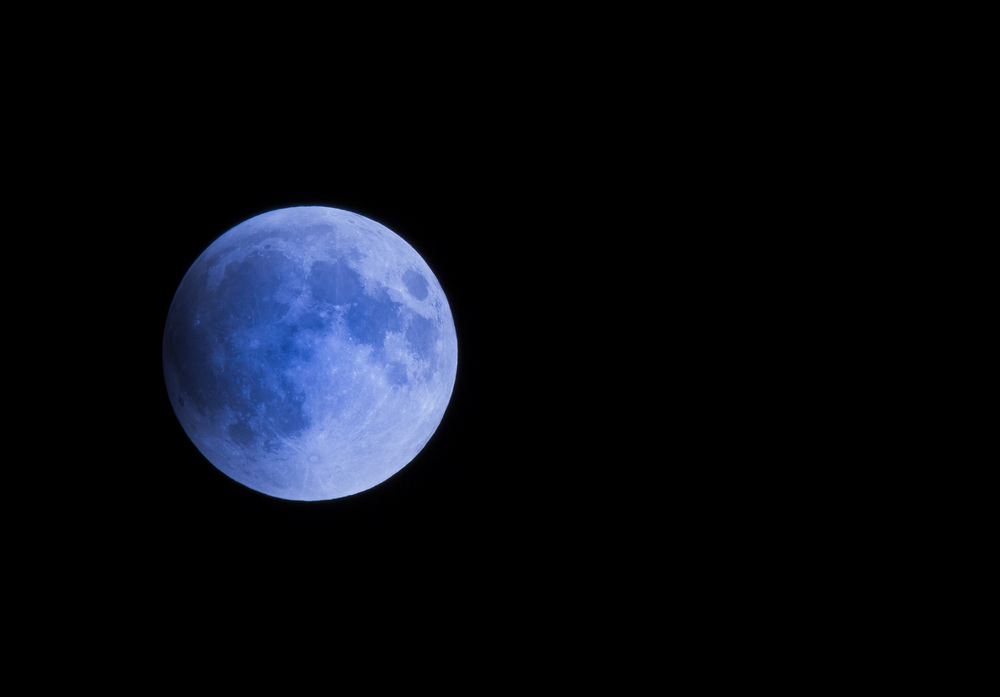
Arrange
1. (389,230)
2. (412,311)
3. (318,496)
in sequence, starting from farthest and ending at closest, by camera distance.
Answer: (389,230), (318,496), (412,311)

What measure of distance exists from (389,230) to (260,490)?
5.92 feet

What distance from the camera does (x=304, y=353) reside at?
252 centimetres

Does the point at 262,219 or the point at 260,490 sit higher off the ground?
the point at 262,219

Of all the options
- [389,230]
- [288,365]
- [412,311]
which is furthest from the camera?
[389,230]

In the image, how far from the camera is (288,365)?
2521 mm

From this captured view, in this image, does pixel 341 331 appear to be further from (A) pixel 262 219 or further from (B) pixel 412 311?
(A) pixel 262 219

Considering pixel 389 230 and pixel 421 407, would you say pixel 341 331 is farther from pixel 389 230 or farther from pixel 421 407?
pixel 389 230

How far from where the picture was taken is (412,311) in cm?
285

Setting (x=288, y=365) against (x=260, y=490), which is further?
(x=260, y=490)

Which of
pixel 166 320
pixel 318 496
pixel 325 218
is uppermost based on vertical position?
pixel 325 218

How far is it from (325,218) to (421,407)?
1.25 m

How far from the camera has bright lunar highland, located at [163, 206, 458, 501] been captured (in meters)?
2.55

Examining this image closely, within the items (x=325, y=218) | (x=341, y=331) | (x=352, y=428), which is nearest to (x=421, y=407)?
(x=352, y=428)

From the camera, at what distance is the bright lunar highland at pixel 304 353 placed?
2551 mm
